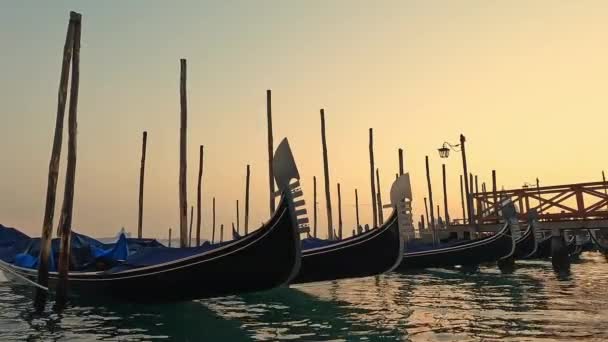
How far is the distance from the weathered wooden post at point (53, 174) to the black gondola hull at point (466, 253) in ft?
33.7

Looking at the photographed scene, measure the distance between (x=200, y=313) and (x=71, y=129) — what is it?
12.3ft

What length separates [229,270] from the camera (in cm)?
751

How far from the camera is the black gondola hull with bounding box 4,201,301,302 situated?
7270 mm

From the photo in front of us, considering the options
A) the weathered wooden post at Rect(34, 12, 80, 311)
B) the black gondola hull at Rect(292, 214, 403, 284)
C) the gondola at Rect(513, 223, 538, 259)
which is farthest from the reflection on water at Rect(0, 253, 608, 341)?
the gondola at Rect(513, 223, 538, 259)

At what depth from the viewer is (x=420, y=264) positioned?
1562cm

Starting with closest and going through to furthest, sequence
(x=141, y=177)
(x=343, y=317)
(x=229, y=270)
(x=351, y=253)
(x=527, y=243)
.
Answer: (x=229, y=270) → (x=343, y=317) → (x=351, y=253) → (x=141, y=177) → (x=527, y=243)

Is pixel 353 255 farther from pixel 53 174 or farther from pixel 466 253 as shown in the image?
pixel 466 253

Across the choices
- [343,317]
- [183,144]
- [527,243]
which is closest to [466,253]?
[527,243]

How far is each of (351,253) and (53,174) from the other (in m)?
5.87

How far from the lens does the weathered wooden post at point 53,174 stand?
26.1 feet

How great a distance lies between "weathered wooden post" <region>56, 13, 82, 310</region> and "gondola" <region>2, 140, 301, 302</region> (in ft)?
2.32

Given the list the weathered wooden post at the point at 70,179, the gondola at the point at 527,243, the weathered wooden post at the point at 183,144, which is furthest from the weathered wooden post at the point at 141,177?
the gondola at the point at 527,243

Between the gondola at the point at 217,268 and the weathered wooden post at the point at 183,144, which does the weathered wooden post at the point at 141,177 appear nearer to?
the weathered wooden post at the point at 183,144

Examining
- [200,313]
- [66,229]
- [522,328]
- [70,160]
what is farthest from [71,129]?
[522,328]
